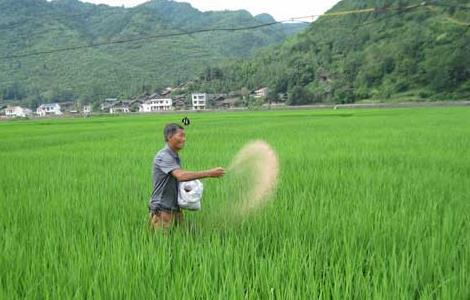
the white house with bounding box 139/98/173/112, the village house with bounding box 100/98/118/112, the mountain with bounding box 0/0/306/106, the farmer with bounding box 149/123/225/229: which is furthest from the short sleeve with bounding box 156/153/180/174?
the village house with bounding box 100/98/118/112

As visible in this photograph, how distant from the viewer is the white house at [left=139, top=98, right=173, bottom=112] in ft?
213

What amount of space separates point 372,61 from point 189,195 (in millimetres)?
53619

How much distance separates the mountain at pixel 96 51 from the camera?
263 feet

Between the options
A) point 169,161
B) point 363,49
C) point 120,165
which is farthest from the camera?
point 363,49

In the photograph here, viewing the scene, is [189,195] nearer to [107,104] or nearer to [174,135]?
[174,135]

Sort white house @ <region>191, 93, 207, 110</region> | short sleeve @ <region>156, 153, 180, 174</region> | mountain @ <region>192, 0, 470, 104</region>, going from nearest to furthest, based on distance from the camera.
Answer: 1. short sleeve @ <region>156, 153, 180, 174</region>
2. mountain @ <region>192, 0, 470, 104</region>
3. white house @ <region>191, 93, 207, 110</region>

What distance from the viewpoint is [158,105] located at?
213 ft

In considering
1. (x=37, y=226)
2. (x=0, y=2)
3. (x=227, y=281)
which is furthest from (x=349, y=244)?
(x=0, y=2)

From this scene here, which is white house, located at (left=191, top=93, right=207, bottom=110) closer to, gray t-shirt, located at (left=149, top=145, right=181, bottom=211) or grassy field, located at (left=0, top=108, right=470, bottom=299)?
grassy field, located at (left=0, top=108, right=470, bottom=299)

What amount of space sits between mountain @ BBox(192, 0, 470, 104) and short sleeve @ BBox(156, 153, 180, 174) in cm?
3852

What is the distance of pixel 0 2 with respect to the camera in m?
127

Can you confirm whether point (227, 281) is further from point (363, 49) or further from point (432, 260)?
point (363, 49)

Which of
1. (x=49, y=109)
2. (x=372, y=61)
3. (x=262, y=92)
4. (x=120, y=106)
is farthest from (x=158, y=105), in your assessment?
(x=372, y=61)

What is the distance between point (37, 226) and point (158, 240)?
1.05m
